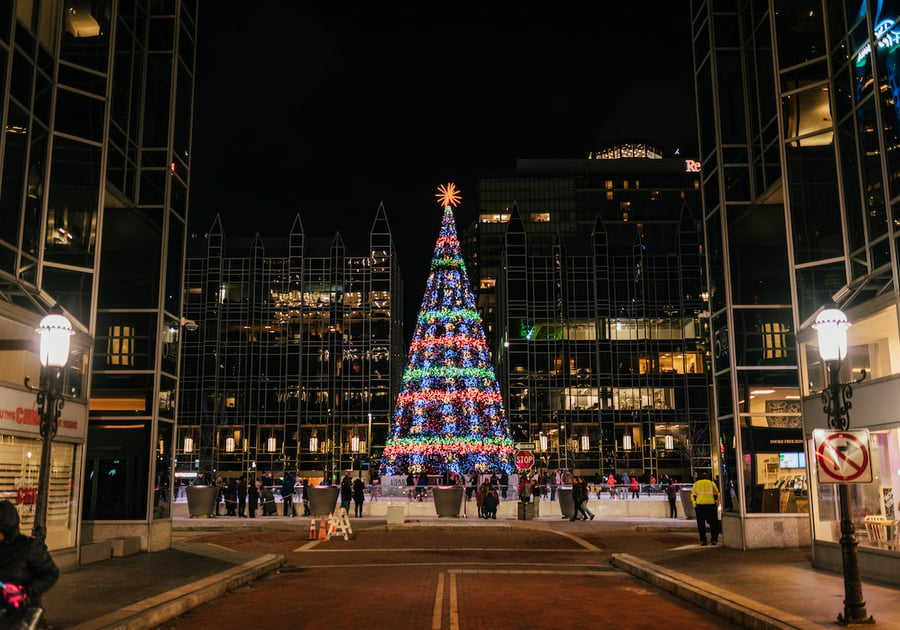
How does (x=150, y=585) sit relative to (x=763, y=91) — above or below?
below

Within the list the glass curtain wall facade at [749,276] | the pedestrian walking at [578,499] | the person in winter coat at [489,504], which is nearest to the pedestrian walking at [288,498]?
the person in winter coat at [489,504]

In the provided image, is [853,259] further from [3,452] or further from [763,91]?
[3,452]

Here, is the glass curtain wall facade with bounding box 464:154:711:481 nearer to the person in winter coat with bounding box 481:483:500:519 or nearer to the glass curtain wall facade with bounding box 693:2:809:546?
the person in winter coat with bounding box 481:483:500:519

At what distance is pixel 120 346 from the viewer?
1997 centimetres

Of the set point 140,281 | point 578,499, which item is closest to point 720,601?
point 140,281

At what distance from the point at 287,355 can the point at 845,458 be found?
7887cm

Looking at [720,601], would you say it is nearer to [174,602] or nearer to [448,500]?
[174,602]

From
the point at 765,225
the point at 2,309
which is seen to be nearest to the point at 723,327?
the point at 765,225

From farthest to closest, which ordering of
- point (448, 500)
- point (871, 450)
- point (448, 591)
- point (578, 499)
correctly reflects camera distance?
point (448, 500) < point (578, 499) < point (871, 450) < point (448, 591)

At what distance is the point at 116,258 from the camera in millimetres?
20922

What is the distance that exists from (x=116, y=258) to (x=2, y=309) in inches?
278

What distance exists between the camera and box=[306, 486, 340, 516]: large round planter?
32.4 metres

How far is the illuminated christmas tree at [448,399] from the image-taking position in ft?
164

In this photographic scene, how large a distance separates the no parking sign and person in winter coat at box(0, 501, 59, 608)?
8.96 metres
